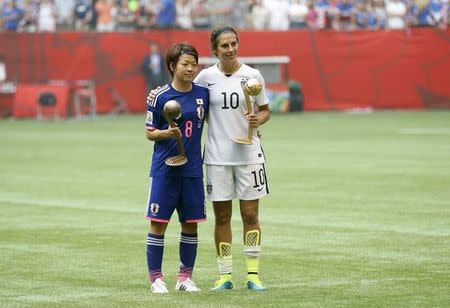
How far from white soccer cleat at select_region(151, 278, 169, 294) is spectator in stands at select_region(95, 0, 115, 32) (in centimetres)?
3030

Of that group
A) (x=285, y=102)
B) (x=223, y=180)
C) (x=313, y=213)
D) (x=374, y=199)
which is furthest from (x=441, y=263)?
(x=285, y=102)

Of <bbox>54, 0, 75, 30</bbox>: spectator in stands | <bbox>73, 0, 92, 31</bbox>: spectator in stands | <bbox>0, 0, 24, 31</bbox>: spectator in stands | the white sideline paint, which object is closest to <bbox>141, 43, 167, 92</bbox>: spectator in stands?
<bbox>73, 0, 92, 31</bbox>: spectator in stands

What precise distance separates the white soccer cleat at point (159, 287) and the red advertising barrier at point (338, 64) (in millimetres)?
28791

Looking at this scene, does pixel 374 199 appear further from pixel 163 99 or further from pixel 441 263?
pixel 163 99

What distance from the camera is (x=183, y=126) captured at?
962 cm

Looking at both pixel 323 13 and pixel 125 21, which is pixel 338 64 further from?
pixel 125 21

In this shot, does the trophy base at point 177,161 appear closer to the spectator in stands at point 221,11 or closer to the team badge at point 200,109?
the team badge at point 200,109

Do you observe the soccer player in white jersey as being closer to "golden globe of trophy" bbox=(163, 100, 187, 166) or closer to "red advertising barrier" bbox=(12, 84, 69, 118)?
"golden globe of trophy" bbox=(163, 100, 187, 166)

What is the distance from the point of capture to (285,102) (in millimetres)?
39062

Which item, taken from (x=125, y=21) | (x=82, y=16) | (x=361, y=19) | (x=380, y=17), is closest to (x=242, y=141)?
(x=82, y=16)

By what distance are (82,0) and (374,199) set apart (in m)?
24.5

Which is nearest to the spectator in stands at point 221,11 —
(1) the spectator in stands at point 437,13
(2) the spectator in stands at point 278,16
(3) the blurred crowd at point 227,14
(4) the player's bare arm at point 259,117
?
(3) the blurred crowd at point 227,14

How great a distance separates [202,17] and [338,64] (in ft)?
14.8

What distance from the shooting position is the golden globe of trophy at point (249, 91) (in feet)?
31.3
